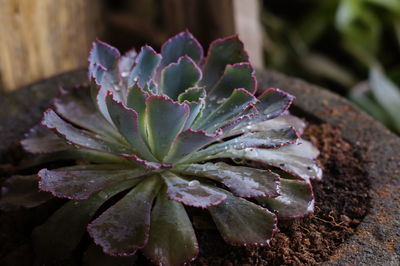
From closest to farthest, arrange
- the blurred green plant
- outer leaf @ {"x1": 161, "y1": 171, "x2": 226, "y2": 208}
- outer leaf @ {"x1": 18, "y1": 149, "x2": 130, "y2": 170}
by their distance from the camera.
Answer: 1. outer leaf @ {"x1": 161, "y1": 171, "x2": 226, "y2": 208}
2. outer leaf @ {"x1": 18, "y1": 149, "x2": 130, "y2": 170}
3. the blurred green plant

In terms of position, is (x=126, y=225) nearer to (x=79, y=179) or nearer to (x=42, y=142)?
(x=79, y=179)

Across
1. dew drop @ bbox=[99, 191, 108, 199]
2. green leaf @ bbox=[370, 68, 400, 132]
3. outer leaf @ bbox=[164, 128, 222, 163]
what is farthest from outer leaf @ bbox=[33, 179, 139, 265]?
green leaf @ bbox=[370, 68, 400, 132]

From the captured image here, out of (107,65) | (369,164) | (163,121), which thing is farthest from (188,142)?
(369,164)

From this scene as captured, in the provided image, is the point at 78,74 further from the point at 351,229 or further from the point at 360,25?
the point at 360,25

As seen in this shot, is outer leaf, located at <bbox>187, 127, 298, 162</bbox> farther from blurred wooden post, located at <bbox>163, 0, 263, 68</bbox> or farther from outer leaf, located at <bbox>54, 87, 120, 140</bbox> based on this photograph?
blurred wooden post, located at <bbox>163, 0, 263, 68</bbox>

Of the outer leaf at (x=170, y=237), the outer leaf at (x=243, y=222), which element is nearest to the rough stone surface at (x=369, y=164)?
the outer leaf at (x=243, y=222)

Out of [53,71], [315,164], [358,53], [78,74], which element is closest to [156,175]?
[315,164]
